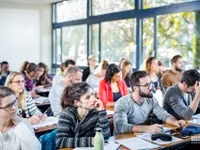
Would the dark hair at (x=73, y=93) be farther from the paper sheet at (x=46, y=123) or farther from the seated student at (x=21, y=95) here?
the seated student at (x=21, y=95)

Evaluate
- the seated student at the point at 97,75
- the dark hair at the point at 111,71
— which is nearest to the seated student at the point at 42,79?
the seated student at the point at 97,75

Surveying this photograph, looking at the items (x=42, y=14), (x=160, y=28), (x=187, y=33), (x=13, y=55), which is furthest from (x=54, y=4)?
(x=187, y=33)

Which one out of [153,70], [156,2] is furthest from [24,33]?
[153,70]

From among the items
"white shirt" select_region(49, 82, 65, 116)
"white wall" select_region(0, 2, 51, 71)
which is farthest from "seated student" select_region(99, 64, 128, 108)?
"white wall" select_region(0, 2, 51, 71)

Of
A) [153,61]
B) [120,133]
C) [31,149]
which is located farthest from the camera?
[153,61]

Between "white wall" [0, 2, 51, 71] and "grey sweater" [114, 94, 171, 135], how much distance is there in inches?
284

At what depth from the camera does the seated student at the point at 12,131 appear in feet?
6.48

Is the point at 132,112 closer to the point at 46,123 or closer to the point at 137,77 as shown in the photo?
the point at 137,77

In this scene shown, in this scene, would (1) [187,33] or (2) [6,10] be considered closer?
(1) [187,33]

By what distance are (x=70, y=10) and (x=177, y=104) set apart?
681cm

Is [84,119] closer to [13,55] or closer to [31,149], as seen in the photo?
[31,149]

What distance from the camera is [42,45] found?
9977mm

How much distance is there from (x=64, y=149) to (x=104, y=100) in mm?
2092

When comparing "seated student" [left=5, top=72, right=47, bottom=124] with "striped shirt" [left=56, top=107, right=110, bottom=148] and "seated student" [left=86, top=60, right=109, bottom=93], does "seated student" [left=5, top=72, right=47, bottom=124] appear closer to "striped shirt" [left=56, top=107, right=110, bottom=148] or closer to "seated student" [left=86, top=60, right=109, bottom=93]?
"striped shirt" [left=56, top=107, right=110, bottom=148]
